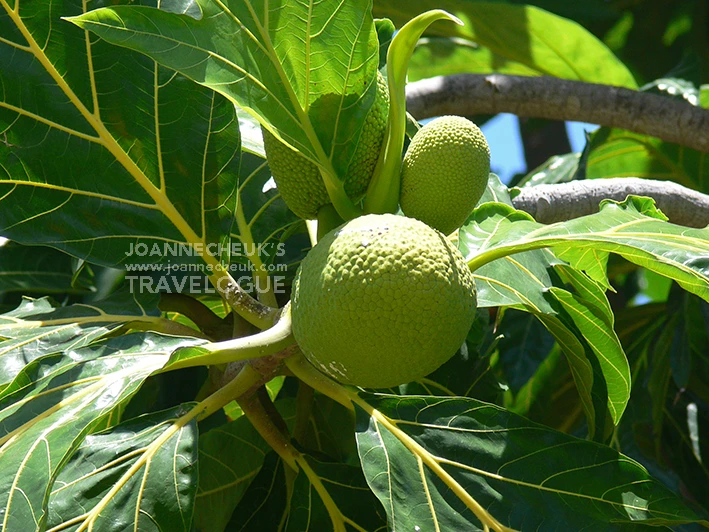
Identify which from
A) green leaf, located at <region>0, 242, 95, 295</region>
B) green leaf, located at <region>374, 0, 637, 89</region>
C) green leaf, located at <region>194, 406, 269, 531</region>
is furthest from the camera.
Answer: green leaf, located at <region>374, 0, 637, 89</region>

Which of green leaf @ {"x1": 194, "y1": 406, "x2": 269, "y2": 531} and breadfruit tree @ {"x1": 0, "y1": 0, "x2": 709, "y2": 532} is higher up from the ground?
breadfruit tree @ {"x1": 0, "y1": 0, "x2": 709, "y2": 532}

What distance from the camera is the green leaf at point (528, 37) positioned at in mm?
2045

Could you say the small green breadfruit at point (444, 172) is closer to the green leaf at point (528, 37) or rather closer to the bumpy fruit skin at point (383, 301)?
the bumpy fruit skin at point (383, 301)

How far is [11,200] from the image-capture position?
3.41 ft

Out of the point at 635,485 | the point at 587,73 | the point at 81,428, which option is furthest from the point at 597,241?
the point at 587,73

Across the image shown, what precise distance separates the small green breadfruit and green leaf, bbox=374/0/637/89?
1198mm

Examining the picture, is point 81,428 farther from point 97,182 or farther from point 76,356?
point 97,182

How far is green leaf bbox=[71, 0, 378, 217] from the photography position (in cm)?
82

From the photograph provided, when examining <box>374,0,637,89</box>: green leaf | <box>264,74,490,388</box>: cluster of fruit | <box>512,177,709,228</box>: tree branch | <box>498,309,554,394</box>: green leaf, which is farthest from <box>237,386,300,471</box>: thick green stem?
<box>374,0,637,89</box>: green leaf

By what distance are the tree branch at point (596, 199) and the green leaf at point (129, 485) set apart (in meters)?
0.70

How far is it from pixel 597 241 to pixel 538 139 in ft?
6.81

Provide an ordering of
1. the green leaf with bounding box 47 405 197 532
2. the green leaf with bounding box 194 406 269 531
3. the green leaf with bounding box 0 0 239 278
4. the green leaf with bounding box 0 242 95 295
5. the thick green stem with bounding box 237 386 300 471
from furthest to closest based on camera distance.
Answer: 1. the green leaf with bounding box 0 242 95 295
2. the green leaf with bounding box 194 406 269 531
3. the thick green stem with bounding box 237 386 300 471
4. the green leaf with bounding box 0 0 239 278
5. the green leaf with bounding box 47 405 197 532

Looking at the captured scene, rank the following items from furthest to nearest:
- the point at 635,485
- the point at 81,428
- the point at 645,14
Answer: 1. the point at 645,14
2. the point at 635,485
3. the point at 81,428

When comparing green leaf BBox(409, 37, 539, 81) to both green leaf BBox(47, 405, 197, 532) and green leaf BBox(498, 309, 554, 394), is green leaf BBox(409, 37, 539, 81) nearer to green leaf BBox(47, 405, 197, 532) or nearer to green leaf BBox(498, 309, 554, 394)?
green leaf BBox(498, 309, 554, 394)
